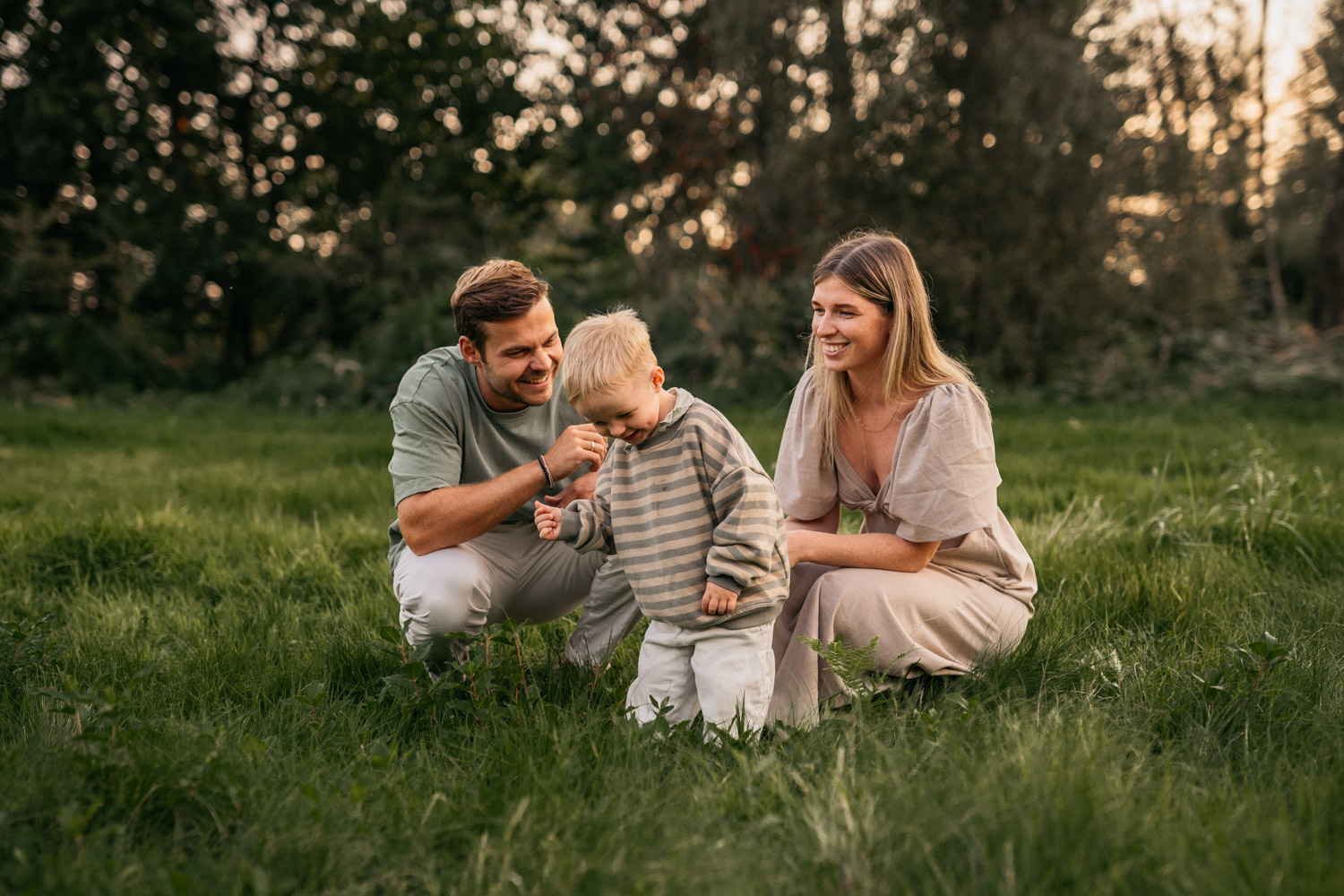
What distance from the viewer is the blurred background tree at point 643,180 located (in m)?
10.2

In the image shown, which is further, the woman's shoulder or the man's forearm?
the man's forearm

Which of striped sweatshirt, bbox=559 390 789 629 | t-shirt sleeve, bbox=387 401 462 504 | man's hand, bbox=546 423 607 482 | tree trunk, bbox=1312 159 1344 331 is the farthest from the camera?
tree trunk, bbox=1312 159 1344 331

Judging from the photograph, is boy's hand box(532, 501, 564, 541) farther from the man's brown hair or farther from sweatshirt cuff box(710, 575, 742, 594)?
the man's brown hair

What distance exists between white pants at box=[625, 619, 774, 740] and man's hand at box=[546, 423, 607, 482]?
1.77ft

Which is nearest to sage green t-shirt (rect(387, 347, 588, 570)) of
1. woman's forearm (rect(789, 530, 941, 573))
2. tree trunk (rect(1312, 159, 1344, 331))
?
woman's forearm (rect(789, 530, 941, 573))

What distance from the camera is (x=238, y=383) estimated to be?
13.5m

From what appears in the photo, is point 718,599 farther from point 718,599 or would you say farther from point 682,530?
point 682,530

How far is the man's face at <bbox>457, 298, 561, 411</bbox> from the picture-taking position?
296 cm

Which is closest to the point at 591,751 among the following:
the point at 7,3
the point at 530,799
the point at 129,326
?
the point at 530,799

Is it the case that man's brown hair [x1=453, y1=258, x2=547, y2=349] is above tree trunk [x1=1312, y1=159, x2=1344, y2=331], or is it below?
above

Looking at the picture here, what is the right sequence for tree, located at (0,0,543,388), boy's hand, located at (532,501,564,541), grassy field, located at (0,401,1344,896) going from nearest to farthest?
grassy field, located at (0,401,1344,896) → boy's hand, located at (532,501,564,541) → tree, located at (0,0,543,388)

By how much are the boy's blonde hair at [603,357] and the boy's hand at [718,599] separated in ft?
1.90

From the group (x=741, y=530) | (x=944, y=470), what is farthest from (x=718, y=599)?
(x=944, y=470)

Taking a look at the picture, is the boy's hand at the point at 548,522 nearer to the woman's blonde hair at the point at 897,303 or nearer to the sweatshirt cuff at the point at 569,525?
the sweatshirt cuff at the point at 569,525
